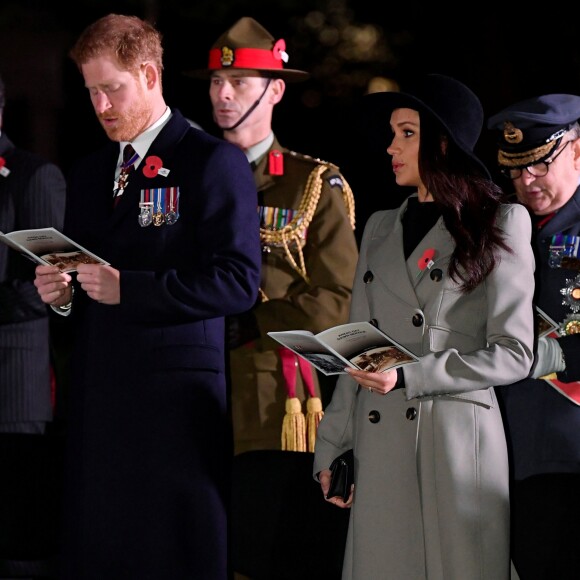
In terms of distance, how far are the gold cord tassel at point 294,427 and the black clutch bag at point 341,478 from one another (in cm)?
110

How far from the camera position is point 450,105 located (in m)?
2.68

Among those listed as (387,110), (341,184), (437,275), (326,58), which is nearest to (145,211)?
(387,110)

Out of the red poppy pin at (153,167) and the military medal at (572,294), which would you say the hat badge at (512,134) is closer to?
the military medal at (572,294)

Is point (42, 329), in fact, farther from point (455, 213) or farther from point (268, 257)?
point (455, 213)

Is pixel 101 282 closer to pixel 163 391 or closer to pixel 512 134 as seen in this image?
pixel 163 391

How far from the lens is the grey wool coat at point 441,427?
2484 mm

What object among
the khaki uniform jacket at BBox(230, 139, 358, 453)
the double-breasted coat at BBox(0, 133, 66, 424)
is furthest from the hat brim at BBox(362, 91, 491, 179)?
the double-breasted coat at BBox(0, 133, 66, 424)

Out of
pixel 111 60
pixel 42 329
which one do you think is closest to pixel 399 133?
pixel 111 60

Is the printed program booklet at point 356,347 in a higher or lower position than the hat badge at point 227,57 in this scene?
lower

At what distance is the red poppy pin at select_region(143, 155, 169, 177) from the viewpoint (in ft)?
9.52

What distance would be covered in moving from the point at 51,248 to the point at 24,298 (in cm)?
107

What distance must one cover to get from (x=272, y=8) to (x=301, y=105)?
0.70 m

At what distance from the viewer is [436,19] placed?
517 centimetres

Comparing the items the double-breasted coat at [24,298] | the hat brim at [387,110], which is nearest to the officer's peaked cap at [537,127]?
the hat brim at [387,110]
